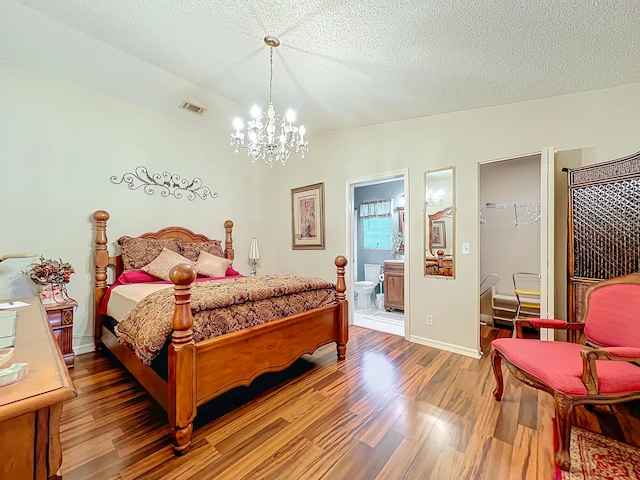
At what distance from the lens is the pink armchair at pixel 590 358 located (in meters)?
1.47

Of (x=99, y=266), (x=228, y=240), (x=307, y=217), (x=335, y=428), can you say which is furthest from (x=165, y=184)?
(x=335, y=428)

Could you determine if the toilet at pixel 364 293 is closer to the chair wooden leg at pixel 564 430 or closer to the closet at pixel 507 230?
the closet at pixel 507 230

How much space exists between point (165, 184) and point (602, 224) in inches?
179

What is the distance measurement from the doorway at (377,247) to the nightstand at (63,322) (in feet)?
10.3

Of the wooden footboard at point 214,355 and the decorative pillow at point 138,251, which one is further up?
the decorative pillow at point 138,251

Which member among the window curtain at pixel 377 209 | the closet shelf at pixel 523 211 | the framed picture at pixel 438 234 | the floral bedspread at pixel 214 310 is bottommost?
the floral bedspread at pixel 214 310

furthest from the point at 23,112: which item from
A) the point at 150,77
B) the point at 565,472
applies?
the point at 565,472

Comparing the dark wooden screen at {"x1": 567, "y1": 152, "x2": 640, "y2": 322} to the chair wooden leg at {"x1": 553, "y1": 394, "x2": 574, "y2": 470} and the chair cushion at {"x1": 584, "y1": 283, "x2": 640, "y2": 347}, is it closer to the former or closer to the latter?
the chair cushion at {"x1": 584, "y1": 283, "x2": 640, "y2": 347}

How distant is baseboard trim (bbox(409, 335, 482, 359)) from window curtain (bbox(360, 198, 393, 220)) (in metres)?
2.94

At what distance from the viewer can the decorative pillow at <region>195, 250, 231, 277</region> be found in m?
3.43

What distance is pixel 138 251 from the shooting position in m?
3.19

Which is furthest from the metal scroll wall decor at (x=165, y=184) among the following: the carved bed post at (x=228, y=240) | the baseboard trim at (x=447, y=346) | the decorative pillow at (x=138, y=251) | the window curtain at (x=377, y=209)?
the baseboard trim at (x=447, y=346)

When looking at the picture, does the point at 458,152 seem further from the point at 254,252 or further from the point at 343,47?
the point at 254,252

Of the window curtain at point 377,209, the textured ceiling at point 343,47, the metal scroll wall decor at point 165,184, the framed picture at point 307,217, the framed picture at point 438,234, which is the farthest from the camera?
the window curtain at point 377,209
